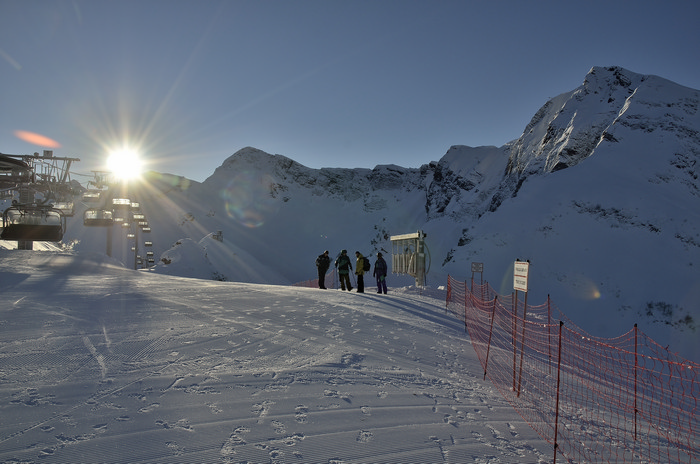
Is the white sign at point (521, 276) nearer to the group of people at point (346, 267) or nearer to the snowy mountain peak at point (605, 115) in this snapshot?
the group of people at point (346, 267)

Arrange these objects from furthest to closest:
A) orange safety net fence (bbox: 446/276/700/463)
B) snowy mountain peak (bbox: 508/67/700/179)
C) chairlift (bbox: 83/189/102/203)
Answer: snowy mountain peak (bbox: 508/67/700/179), chairlift (bbox: 83/189/102/203), orange safety net fence (bbox: 446/276/700/463)

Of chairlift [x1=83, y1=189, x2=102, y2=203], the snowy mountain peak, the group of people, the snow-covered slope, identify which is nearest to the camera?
the group of people

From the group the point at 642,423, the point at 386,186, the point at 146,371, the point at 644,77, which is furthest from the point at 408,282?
the point at 386,186

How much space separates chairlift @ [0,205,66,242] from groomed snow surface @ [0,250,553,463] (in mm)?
9789

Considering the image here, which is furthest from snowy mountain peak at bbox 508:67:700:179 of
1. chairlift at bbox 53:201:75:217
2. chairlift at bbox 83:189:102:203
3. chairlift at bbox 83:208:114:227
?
chairlift at bbox 53:201:75:217

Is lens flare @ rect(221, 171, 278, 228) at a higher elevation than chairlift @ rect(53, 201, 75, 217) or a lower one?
higher

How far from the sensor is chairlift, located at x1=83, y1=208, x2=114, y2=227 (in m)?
18.5

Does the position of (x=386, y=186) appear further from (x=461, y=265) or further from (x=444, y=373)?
(x=444, y=373)

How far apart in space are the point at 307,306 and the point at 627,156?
28369 mm

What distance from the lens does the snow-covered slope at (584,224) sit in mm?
19938

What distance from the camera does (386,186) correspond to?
239 ft

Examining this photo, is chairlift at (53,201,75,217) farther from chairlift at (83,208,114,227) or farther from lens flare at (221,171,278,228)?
lens flare at (221,171,278,228)

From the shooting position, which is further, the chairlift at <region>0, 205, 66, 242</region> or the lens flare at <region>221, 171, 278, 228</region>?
the lens flare at <region>221, 171, 278, 228</region>

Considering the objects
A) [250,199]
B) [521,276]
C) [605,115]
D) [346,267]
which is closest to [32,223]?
[346,267]
